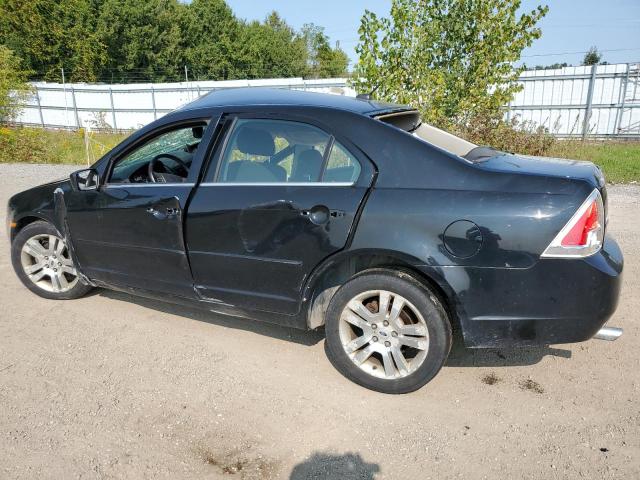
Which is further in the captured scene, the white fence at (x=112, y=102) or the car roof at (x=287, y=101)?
the white fence at (x=112, y=102)

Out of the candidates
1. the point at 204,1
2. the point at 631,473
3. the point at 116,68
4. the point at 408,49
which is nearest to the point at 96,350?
the point at 631,473

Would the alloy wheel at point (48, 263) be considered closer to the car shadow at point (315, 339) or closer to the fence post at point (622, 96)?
the car shadow at point (315, 339)

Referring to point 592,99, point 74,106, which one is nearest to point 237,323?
point 592,99

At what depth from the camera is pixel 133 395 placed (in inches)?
120

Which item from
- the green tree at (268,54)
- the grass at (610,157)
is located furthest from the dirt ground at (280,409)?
the green tree at (268,54)

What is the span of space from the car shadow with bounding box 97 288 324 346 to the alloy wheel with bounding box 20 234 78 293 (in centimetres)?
40

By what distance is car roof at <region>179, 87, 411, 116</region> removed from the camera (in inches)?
127

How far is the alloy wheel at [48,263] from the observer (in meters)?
4.33

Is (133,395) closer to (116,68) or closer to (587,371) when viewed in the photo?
(587,371)

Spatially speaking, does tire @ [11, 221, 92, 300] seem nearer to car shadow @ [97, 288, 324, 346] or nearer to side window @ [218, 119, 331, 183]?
car shadow @ [97, 288, 324, 346]

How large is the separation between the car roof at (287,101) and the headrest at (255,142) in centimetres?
18

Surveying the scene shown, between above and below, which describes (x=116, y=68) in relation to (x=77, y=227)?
above

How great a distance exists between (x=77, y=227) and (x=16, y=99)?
66.3 feet

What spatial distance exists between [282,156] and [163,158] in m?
1.26
